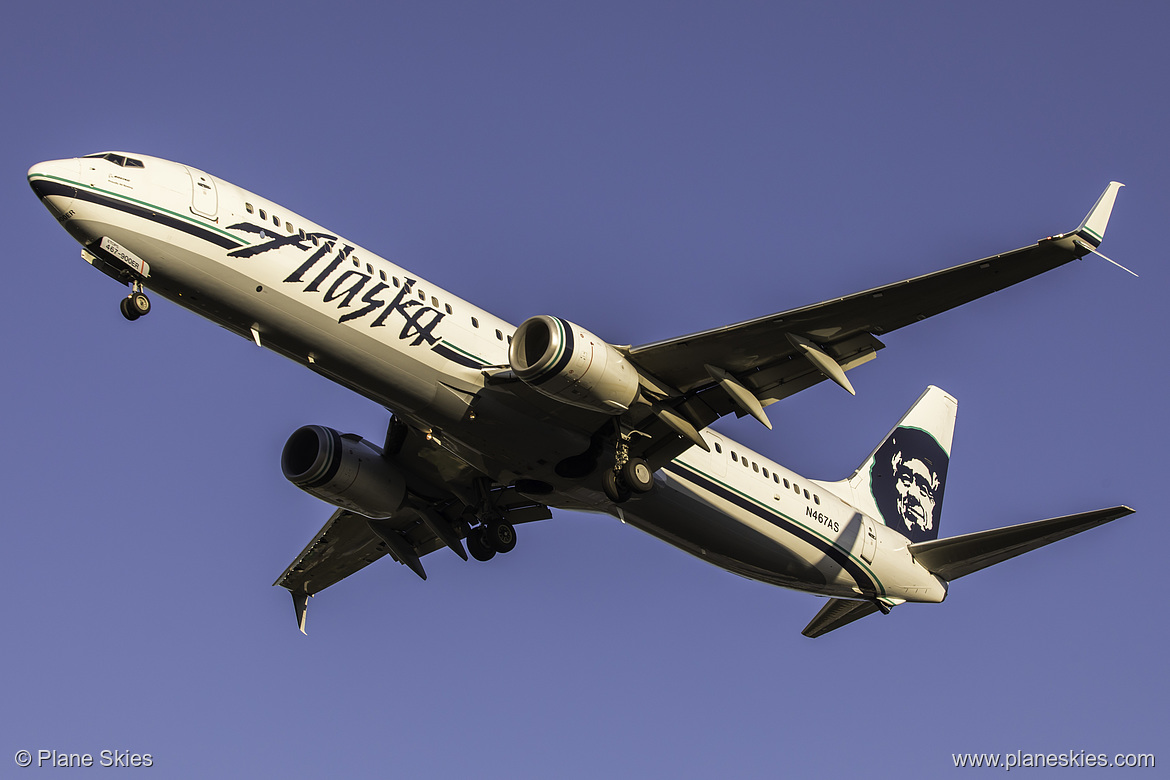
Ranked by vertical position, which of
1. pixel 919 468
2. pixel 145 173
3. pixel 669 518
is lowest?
pixel 669 518

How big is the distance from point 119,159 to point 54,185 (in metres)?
1.63

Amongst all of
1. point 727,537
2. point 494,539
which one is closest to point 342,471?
point 494,539

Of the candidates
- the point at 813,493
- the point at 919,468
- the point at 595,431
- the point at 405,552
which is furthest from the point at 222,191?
the point at 919,468

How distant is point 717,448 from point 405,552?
926 cm

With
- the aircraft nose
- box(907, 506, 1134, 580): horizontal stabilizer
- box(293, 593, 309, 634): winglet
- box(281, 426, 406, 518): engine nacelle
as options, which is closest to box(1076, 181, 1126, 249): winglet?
box(907, 506, 1134, 580): horizontal stabilizer

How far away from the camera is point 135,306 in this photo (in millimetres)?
22969

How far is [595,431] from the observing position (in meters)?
26.8

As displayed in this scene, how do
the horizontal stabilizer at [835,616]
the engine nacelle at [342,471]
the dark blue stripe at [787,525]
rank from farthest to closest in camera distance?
the horizontal stabilizer at [835,616] → the engine nacelle at [342,471] → the dark blue stripe at [787,525]

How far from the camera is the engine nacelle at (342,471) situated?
29422 mm

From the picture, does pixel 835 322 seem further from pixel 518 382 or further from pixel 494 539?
pixel 494 539

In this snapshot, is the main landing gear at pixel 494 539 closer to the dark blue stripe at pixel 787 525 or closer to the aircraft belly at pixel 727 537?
the aircraft belly at pixel 727 537

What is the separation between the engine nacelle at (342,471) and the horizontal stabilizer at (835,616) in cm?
1253

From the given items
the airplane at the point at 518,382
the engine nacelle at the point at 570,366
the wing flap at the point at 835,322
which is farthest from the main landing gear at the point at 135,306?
the wing flap at the point at 835,322

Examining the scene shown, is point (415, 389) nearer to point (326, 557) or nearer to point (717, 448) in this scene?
point (717, 448)
